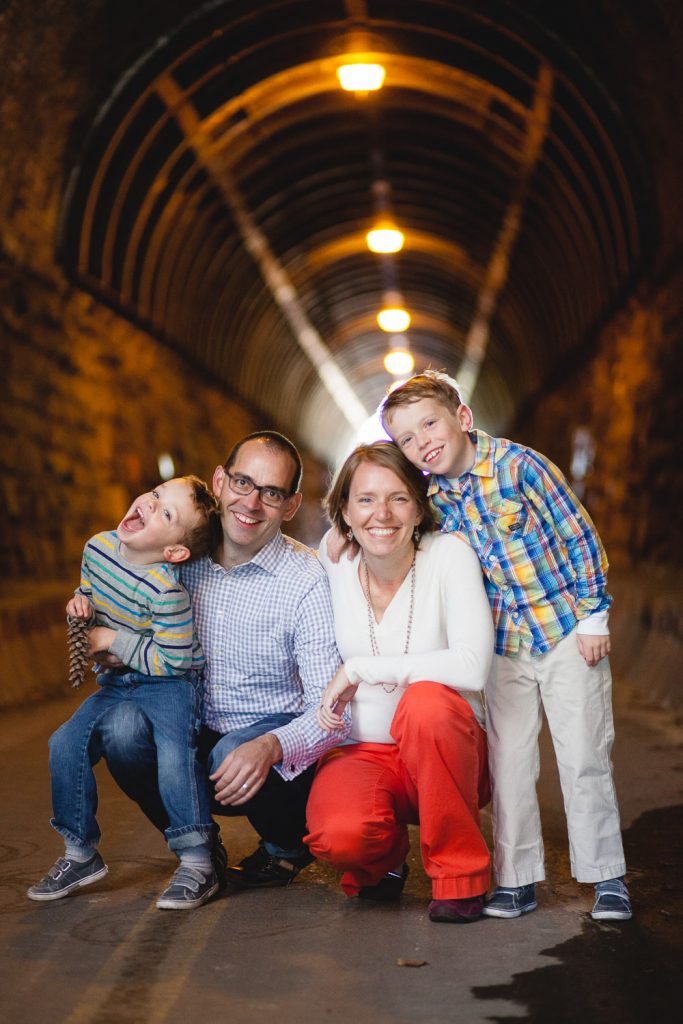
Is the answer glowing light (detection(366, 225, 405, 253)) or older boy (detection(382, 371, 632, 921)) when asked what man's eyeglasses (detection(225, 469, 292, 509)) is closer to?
older boy (detection(382, 371, 632, 921))

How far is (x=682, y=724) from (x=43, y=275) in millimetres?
6141

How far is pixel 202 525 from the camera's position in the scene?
155 inches

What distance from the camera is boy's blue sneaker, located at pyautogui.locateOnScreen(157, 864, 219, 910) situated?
3.69 meters

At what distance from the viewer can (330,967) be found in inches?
125

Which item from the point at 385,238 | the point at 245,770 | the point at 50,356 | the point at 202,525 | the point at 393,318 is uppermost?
the point at 393,318

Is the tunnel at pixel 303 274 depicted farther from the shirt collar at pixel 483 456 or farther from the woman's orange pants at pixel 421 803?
the shirt collar at pixel 483 456

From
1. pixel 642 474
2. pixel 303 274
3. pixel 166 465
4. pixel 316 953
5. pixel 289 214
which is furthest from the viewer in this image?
pixel 303 274

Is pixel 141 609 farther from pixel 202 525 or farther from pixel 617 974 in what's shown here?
pixel 617 974

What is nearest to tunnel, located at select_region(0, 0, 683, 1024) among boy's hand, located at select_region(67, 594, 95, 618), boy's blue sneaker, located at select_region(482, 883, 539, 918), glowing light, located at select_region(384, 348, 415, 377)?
boy's blue sneaker, located at select_region(482, 883, 539, 918)

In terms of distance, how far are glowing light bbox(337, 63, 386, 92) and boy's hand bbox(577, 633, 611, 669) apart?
8526 mm

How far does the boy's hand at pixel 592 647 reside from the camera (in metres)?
3.71

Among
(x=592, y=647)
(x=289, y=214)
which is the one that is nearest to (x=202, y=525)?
(x=592, y=647)

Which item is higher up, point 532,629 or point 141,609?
point 141,609

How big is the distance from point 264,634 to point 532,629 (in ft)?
2.93
